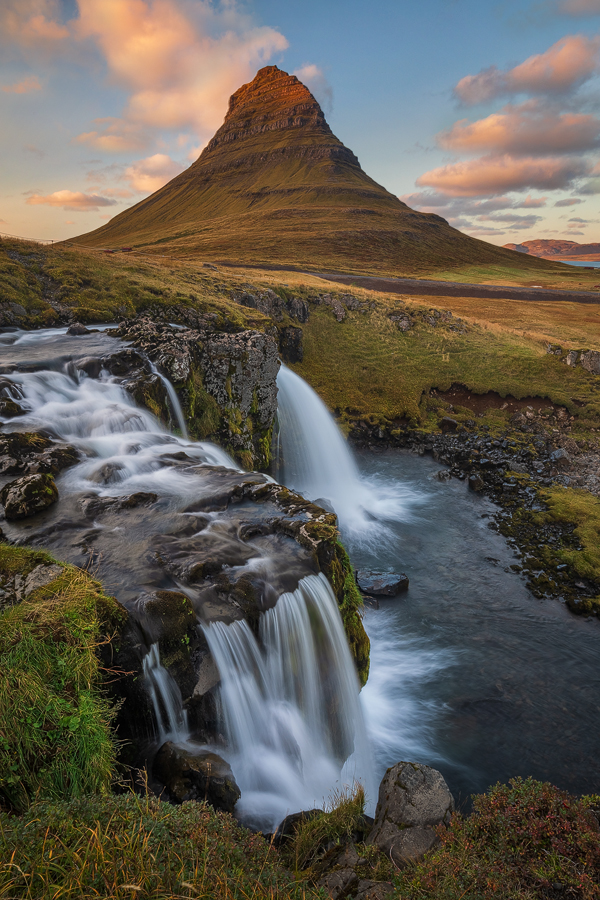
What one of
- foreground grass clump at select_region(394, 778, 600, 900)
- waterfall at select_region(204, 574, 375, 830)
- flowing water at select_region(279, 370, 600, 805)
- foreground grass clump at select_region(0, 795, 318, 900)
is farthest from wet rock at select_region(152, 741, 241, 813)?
flowing water at select_region(279, 370, 600, 805)

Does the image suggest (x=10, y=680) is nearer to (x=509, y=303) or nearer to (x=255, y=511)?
(x=255, y=511)

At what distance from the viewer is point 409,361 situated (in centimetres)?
4109

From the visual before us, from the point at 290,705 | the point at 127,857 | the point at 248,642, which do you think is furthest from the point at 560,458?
the point at 127,857

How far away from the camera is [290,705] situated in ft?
30.9

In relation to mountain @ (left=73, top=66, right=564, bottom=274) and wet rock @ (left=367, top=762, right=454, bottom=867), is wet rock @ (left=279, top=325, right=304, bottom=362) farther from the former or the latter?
mountain @ (left=73, top=66, right=564, bottom=274)

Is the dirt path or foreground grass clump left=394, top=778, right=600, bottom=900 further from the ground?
the dirt path

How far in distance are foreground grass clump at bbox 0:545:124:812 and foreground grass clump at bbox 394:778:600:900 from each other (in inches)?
160

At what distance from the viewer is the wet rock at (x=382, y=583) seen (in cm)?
1758

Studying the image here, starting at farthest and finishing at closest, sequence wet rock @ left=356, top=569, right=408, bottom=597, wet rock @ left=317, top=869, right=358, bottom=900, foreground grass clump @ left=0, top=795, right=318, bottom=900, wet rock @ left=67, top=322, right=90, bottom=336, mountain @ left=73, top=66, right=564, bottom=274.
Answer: mountain @ left=73, top=66, right=564, bottom=274, wet rock @ left=67, top=322, right=90, bottom=336, wet rock @ left=356, top=569, right=408, bottom=597, wet rock @ left=317, top=869, right=358, bottom=900, foreground grass clump @ left=0, top=795, right=318, bottom=900

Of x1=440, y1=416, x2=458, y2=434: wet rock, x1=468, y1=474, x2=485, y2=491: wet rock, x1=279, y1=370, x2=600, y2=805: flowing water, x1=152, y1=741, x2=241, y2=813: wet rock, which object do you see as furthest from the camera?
x1=440, y1=416, x2=458, y2=434: wet rock

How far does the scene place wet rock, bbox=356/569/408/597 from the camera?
17.6 meters

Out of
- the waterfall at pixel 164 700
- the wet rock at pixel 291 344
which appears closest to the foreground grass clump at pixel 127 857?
the waterfall at pixel 164 700

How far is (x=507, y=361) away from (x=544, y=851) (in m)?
41.0

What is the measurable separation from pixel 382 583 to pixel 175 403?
11591 mm
